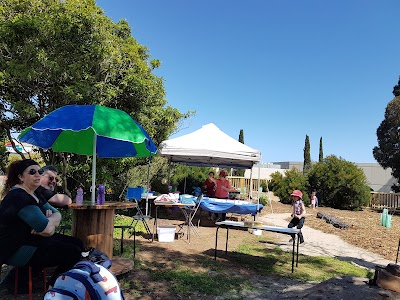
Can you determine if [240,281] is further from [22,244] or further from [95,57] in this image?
[95,57]

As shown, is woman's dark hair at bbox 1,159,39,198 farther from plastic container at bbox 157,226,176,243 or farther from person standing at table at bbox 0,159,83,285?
plastic container at bbox 157,226,176,243

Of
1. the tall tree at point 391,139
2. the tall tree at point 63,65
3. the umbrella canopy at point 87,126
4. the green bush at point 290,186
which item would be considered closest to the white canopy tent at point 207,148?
the tall tree at point 63,65

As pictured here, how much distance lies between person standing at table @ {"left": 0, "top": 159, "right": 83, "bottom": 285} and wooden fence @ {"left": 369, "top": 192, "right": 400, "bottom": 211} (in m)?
21.0

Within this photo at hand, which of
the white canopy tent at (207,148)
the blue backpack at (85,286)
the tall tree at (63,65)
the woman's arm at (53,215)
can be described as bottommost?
the blue backpack at (85,286)

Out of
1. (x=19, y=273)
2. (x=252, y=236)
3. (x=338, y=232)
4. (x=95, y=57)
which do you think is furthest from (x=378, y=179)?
(x=19, y=273)

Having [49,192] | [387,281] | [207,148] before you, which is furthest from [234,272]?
[207,148]

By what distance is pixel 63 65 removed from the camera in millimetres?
8445

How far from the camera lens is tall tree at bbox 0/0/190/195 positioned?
8.09 m

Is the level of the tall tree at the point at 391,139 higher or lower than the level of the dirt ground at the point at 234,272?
higher

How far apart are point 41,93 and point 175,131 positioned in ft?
15.8

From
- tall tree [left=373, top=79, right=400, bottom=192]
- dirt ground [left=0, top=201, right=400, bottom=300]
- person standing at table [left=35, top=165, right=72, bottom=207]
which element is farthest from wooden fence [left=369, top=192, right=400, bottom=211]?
person standing at table [left=35, top=165, right=72, bottom=207]

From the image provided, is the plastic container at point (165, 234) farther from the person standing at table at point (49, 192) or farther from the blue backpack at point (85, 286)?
the blue backpack at point (85, 286)

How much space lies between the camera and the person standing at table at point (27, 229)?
3.00 metres

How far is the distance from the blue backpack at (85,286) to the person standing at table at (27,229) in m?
0.51
